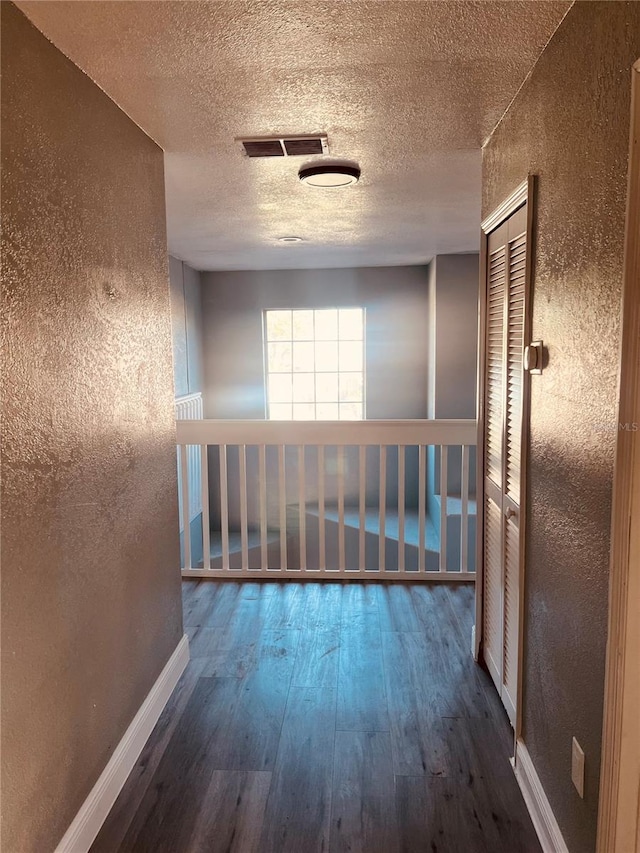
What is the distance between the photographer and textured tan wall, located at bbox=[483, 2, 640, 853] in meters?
1.28

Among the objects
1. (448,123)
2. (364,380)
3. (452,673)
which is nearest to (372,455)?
(364,380)

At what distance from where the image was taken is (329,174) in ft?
8.98

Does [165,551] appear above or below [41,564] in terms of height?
below

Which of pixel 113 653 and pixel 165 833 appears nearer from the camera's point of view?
pixel 165 833

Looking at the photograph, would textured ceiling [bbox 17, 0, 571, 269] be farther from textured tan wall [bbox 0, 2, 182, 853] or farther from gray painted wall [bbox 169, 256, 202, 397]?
gray painted wall [bbox 169, 256, 202, 397]

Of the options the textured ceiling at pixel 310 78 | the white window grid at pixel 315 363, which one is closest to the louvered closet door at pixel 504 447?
the textured ceiling at pixel 310 78

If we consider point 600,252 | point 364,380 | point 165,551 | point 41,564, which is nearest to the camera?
point 600,252

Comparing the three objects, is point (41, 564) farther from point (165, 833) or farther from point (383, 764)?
point (383, 764)

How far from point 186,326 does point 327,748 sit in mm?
4536

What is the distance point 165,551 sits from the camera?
2.51 metres

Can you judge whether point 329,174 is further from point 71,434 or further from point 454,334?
point 454,334

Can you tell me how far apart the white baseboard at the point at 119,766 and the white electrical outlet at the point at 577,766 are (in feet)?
4.42

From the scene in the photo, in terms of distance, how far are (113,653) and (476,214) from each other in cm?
325

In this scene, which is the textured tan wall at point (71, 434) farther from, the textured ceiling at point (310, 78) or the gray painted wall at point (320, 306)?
the gray painted wall at point (320, 306)
